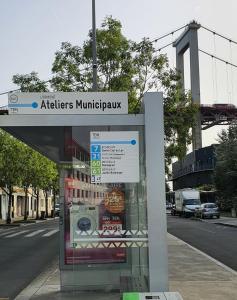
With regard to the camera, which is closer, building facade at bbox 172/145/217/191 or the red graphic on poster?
the red graphic on poster

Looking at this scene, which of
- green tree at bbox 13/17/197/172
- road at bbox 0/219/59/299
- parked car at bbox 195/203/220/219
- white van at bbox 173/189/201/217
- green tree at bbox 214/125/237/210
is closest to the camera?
road at bbox 0/219/59/299

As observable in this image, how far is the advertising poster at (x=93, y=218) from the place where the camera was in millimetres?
9086

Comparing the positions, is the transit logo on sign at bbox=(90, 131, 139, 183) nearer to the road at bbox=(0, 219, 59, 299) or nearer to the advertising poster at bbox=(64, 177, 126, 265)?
the advertising poster at bbox=(64, 177, 126, 265)

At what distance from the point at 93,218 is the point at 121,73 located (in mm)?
13053

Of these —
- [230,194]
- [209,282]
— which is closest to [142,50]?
[209,282]

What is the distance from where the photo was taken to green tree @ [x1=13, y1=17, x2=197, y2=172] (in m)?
21.6

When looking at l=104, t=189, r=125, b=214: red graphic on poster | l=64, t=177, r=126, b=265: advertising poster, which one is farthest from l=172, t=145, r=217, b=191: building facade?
l=104, t=189, r=125, b=214: red graphic on poster

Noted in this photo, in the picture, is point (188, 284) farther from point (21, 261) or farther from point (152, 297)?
point (21, 261)

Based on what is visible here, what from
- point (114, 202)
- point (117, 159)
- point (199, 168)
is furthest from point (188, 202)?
point (117, 159)

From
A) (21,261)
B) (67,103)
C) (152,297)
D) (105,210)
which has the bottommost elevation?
(21,261)

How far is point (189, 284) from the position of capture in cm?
1095

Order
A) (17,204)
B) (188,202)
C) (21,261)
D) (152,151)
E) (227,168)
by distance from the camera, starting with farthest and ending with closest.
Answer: (17,204), (188,202), (227,168), (21,261), (152,151)

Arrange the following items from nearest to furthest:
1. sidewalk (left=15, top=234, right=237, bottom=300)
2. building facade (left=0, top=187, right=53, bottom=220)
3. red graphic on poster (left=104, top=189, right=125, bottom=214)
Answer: red graphic on poster (left=104, top=189, right=125, bottom=214) → sidewalk (left=15, top=234, right=237, bottom=300) → building facade (left=0, top=187, right=53, bottom=220)

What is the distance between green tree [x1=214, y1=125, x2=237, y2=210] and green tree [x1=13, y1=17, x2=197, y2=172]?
33454mm
